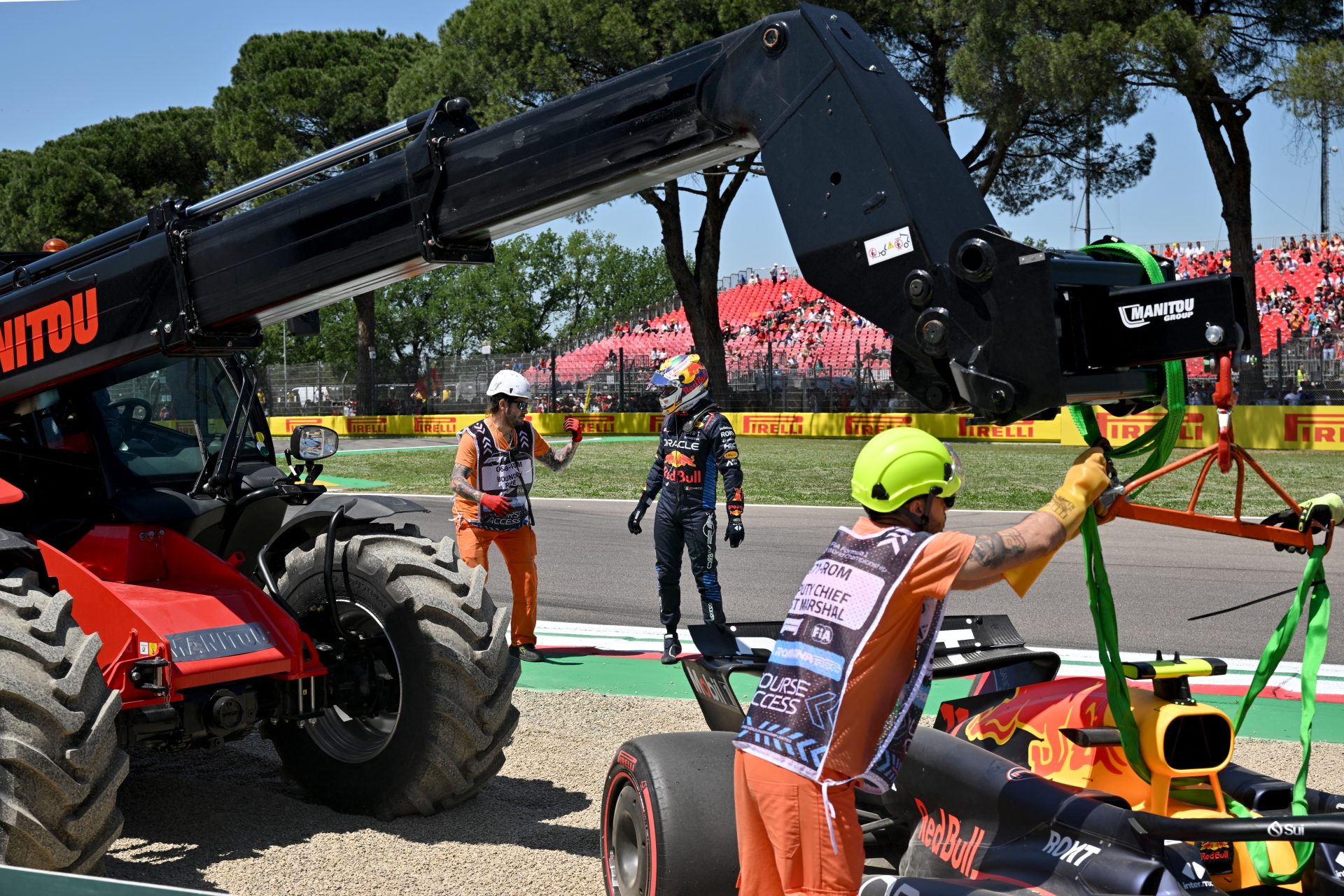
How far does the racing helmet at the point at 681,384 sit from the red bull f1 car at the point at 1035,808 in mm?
4289

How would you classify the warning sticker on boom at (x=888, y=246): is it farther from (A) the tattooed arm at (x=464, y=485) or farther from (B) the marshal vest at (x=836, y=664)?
(A) the tattooed arm at (x=464, y=485)

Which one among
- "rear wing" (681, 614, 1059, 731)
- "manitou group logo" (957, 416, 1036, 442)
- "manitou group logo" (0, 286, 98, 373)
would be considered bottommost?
"rear wing" (681, 614, 1059, 731)

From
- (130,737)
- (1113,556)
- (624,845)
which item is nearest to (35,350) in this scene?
(130,737)

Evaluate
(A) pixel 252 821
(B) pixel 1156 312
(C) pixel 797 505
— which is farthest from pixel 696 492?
(C) pixel 797 505

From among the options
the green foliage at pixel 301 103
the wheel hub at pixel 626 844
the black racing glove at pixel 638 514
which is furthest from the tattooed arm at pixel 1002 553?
the green foliage at pixel 301 103

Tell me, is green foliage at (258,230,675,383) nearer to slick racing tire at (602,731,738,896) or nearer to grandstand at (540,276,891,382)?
grandstand at (540,276,891,382)

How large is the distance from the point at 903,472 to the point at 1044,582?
899 cm

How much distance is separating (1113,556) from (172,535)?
10445 millimetres

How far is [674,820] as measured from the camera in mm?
4027

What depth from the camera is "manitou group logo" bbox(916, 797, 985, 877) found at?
A: 3.71m

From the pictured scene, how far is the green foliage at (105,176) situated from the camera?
46.8 m

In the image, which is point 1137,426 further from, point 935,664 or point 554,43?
point 935,664

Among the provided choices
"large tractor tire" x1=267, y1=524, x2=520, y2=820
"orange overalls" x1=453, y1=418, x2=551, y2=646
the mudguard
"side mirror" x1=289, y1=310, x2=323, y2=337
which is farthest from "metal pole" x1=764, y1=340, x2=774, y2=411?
"large tractor tire" x1=267, y1=524, x2=520, y2=820

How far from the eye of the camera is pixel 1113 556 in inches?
531
